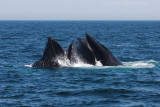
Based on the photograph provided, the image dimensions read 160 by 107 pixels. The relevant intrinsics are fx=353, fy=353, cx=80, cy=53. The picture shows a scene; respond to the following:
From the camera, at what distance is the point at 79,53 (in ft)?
83.6

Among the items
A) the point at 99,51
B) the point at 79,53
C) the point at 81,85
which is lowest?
the point at 81,85

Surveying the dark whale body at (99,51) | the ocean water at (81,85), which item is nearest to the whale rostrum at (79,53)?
the dark whale body at (99,51)

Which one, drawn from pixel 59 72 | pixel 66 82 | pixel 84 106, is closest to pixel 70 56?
pixel 59 72

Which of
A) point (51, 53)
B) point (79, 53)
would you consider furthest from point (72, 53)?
point (51, 53)

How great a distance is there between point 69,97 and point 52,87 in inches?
102

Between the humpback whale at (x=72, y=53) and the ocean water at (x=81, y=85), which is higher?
the humpback whale at (x=72, y=53)

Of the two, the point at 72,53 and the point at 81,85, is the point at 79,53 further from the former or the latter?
the point at 81,85

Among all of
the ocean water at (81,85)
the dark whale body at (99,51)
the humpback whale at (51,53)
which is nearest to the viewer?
the ocean water at (81,85)

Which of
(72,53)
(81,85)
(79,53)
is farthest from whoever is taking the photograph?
(79,53)

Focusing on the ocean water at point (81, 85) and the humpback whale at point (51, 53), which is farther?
the humpback whale at point (51, 53)

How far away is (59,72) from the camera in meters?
25.1

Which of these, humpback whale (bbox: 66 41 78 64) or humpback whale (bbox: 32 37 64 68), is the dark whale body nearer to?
humpback whale (bbox: 66 41 78 64)

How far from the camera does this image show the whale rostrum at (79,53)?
2506 centimetres

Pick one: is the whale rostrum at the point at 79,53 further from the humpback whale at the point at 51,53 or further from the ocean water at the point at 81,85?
the ocean water at the point at 81,85
